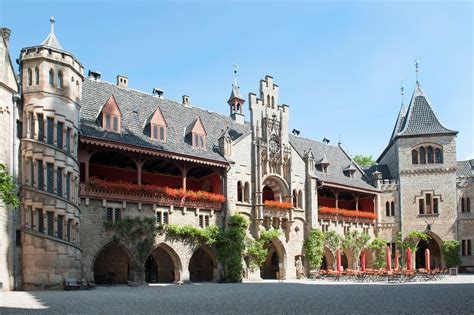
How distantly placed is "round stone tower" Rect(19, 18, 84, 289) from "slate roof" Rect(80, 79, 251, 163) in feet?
7.46

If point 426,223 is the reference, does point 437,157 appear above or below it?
above

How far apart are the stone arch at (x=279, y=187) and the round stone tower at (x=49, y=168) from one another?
56.4 feet

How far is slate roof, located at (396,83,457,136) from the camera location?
5309 cm

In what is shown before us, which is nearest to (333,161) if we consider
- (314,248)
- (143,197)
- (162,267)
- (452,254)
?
(314,248)

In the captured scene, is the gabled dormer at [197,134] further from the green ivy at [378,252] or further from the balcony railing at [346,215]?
the green ivy at [378,252]

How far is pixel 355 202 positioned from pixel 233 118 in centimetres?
1523

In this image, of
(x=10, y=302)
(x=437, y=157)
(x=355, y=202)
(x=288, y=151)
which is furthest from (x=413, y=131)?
(x=10, y=302)

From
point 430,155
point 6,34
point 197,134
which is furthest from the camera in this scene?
point 430,155

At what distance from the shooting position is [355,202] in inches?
2158

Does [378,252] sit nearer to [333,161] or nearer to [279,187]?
[333,161]

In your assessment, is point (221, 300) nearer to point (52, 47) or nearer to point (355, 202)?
point (52, 47)

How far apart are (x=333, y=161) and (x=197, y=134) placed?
61.0 feet

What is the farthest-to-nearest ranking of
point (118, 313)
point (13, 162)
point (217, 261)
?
point (217, 261) → point (13, 162) → point (118, 313)

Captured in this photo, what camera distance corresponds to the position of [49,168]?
3094cm
